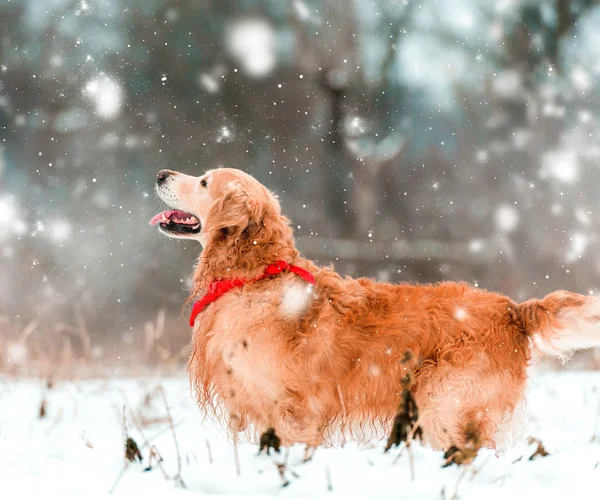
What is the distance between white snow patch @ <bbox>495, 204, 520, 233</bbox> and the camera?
10016 millimetres

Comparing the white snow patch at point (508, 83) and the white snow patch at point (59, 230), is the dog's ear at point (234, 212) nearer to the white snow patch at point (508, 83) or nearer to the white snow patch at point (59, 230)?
the white snow patch at point (59, 230)

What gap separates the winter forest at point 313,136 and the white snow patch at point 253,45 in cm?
4

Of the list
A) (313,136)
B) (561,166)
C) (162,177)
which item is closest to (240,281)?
(162,177)

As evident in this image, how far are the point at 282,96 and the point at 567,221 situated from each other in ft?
18.6

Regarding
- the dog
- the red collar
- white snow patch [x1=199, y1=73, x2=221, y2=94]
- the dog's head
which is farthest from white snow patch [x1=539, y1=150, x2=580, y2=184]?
the red collar

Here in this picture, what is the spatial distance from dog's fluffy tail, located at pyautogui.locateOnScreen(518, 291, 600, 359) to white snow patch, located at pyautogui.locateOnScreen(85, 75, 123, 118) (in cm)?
854

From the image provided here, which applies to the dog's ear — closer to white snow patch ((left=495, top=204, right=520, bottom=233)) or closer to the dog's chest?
the dog's chest

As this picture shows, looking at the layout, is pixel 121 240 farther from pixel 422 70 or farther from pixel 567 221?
pixel 567 221

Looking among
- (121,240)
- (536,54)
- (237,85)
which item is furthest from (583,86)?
Answer: (121,240)

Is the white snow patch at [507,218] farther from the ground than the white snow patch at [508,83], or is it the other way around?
the white snow patch at [508,83]

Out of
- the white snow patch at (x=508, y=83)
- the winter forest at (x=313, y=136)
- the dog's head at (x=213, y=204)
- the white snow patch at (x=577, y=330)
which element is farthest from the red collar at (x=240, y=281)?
the white snow patch at (x=508, y=83)

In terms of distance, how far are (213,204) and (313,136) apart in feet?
21.7

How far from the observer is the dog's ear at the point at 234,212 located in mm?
3799

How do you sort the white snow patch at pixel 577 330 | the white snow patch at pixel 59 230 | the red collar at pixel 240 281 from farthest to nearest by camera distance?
1. the white snow patch at pixel 59 230
2. the red collar at pixel 240 281
3. the white snow patch at pixel 577 330
